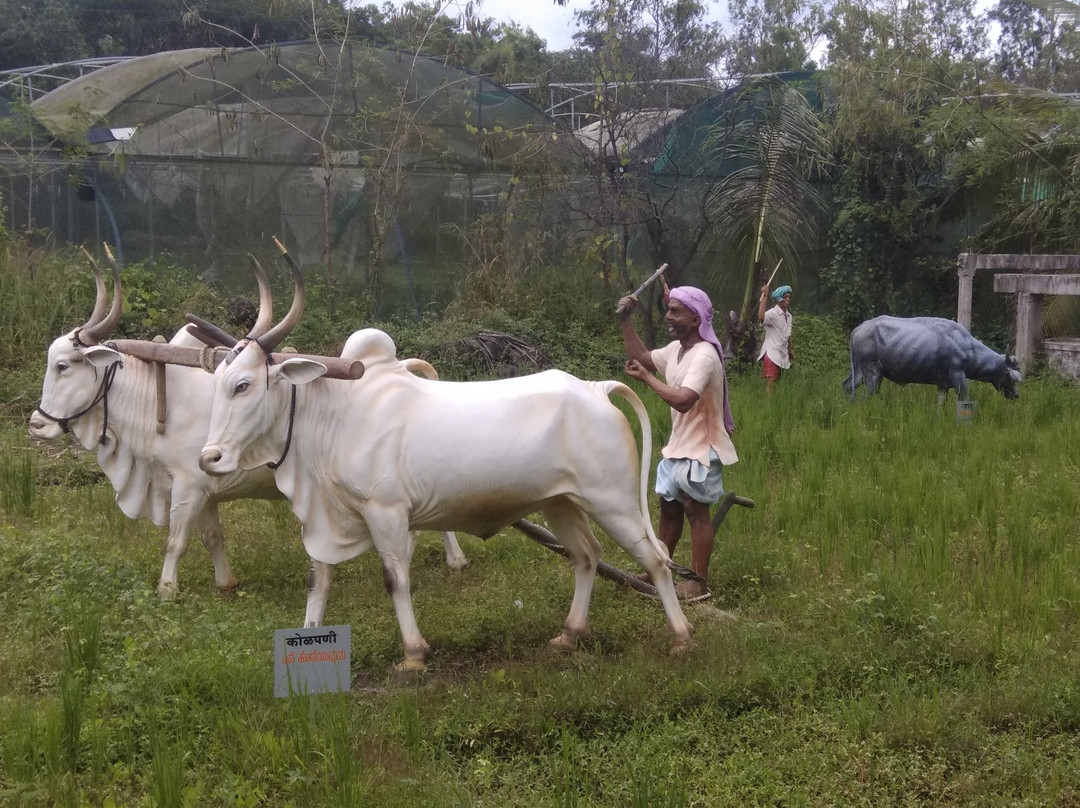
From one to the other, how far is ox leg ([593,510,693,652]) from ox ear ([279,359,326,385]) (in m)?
1.19

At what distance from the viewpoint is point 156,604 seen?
4.41 metres

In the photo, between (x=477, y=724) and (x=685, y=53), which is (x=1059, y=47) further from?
(x=477, y=724)

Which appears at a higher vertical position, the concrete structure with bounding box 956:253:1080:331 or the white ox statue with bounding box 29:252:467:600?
the concrete structure with bounding box 956:253:1080:331

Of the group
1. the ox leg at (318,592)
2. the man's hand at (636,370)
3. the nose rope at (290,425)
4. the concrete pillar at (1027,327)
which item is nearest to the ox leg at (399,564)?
the ox leg at (318,592)

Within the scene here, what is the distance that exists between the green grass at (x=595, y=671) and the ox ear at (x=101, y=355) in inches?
35.6

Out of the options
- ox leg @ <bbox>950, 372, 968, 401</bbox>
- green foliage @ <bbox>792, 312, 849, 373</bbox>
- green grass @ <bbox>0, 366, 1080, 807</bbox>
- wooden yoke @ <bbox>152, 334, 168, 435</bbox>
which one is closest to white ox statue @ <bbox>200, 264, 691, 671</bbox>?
green grass @ <bbox>0, 366, 1080, 807</bbox>

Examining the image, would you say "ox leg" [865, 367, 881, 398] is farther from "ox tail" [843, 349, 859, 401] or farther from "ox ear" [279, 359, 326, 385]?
"ox ear" [279, 359, 326, 385]

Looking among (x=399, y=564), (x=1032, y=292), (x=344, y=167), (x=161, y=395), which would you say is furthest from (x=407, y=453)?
(x=344, y=167)

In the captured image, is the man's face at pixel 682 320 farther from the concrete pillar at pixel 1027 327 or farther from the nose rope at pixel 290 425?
the concrete pillar at pixel 1027 327

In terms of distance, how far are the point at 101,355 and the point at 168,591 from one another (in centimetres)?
113

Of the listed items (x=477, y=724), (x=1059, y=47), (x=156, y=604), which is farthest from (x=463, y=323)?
(x=1059, y=47)

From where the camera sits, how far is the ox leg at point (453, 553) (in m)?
5.47

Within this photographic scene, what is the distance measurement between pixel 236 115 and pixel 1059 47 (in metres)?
13.9

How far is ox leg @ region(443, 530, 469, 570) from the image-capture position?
5.47 metres
